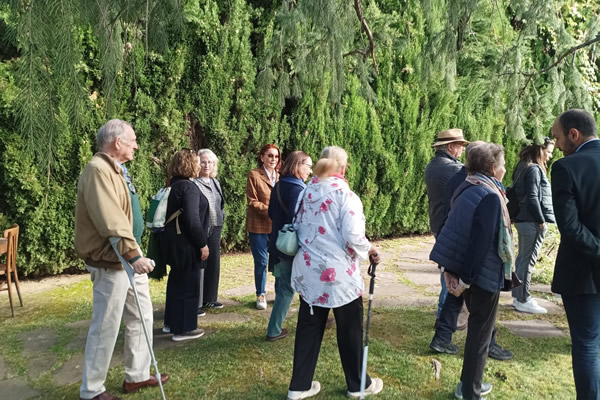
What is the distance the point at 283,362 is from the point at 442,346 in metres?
1.31

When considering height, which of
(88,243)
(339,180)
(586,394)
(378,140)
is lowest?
(586,394)

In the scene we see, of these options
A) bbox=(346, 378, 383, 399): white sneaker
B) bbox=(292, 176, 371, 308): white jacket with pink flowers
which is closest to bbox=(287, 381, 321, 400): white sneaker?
bbox=(346, 378, 383, 399): white sneaker

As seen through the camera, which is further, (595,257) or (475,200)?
(475,200)

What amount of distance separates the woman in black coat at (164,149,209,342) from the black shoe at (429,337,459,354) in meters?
2.03

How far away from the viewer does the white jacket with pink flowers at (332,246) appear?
2.78 m

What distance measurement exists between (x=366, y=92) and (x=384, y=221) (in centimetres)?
456

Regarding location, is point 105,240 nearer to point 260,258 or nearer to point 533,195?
point 260,258

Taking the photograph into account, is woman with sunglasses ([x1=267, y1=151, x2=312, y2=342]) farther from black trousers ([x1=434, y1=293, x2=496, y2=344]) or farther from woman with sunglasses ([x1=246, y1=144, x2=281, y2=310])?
black trousers ([x1=434, y1=293, x2=496, y2=344])

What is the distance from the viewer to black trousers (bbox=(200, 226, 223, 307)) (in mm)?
4691

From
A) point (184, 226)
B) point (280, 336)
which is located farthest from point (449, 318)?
point (184, 226)

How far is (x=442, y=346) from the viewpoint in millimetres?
3686

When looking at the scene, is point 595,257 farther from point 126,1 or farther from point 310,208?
point 126,1

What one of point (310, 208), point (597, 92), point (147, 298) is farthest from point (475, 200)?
point (597, 92)

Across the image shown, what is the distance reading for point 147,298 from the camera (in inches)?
121
